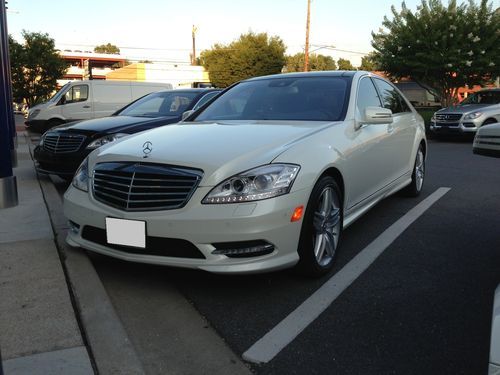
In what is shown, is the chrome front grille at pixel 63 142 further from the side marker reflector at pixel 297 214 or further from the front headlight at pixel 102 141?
the side marker reflector at pixel 297 214

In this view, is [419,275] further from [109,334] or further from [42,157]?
[42,157]

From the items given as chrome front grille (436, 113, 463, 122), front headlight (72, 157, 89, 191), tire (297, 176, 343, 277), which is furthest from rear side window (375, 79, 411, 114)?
chrome front grille (436, 113, 463, 122)

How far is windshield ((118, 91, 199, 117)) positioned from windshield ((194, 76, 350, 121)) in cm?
289

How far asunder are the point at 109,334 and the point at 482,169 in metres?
7.78

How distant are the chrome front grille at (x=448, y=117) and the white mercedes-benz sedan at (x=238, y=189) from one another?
11.1 meters

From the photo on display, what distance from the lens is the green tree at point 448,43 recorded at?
19.1 meters

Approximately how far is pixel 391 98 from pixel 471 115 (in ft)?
31.5

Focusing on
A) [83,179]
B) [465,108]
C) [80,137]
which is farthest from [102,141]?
[465,108]

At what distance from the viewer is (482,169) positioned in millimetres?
8766

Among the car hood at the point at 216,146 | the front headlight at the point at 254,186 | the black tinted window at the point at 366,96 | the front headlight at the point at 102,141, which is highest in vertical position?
the black tinted window at the point at 366,96

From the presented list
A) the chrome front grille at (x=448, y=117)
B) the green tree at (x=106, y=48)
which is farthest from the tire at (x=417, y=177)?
the green tree at (x=106, y=48)

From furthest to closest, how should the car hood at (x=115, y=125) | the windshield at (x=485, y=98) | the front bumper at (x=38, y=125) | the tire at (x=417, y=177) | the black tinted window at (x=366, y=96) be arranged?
the front bumper at (x=38, y=125), the windshield at (x=485, y=98), the car hood at (x=115, y=125), the tire at (x=417, y=177), the black tinted window at (x=366, y=96)

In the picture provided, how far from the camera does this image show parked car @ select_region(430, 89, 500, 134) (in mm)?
13938

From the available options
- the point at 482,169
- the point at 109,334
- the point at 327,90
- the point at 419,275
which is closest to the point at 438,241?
the point at 419,275
